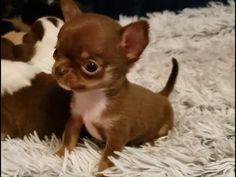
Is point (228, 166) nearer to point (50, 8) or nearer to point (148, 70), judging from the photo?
point (148, 70)

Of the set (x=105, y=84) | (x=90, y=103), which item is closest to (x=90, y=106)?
(x=90, y=103)

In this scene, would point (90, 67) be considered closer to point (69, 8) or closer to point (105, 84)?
point (105, 84)

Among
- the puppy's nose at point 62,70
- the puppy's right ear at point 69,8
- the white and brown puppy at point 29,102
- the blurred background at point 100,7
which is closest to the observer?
the puppy's nose at point 62,70

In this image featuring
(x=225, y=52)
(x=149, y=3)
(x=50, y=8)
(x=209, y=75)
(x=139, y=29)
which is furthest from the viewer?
(x=149, y=3)

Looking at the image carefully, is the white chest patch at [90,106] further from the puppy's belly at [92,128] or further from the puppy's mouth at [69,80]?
the puppy's mouth at [69,80]

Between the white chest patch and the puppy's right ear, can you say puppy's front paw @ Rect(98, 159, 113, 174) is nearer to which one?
the white chest patch

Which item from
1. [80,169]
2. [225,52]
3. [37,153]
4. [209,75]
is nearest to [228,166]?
[80,169]

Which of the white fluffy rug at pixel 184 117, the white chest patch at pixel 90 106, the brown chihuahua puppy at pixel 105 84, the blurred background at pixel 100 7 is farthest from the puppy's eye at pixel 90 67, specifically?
the blurred background at pixel 100 7
